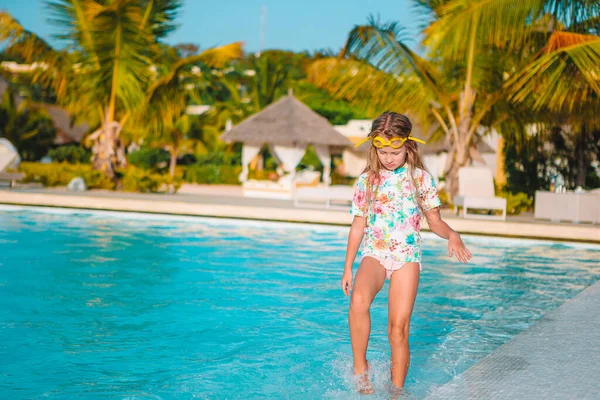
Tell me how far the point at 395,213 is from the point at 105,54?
17.0 meters

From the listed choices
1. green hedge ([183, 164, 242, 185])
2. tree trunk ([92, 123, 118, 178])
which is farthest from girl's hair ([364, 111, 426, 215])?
green hedge ([183, 164, 242, 185])

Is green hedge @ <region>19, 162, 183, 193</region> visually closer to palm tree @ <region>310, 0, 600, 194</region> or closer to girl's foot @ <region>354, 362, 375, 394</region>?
palm tree @ <region>310, 0, 600, 194</region>

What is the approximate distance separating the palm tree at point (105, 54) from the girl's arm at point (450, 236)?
16496 millimetres

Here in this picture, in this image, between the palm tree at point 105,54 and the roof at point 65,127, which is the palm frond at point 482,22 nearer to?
the palm tree at point 105,54

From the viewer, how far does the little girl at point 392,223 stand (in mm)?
3441

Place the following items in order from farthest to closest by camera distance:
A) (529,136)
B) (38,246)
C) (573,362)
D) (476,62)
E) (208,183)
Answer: (208,183)
(529,136)
(476,62)
(38,246)
(573,362)

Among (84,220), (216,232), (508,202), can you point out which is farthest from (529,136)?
(84,220)

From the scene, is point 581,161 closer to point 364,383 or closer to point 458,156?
point 458,156

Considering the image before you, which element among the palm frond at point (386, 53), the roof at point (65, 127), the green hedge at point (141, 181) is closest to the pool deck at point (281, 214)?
the palm frond at point (386, 53)

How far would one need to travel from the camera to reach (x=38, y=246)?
33.7 feet

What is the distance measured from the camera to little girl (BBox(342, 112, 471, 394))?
3441 mm

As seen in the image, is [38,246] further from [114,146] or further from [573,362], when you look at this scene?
[114,146]

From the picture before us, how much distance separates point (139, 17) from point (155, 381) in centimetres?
1661

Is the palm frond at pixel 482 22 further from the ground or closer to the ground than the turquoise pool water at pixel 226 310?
further from the ground
